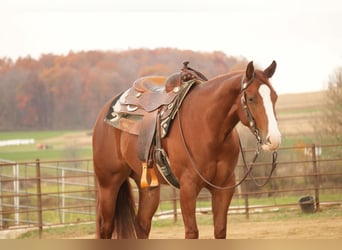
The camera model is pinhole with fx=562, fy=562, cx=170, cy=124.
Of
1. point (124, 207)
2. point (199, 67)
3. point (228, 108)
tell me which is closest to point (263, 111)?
point (228, 108)

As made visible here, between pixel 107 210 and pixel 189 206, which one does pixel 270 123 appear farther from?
pixel 107 210

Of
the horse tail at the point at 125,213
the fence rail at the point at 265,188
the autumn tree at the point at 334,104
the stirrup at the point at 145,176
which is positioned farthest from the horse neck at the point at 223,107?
the autumn tree at the point at 334,104

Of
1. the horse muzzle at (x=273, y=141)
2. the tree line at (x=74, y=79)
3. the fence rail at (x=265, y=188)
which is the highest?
the tree line at (x=74, y=79)

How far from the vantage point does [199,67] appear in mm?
8891

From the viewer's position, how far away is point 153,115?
10.4 ft

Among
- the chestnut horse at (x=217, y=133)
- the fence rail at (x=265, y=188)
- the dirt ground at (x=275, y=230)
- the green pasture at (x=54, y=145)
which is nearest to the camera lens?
the chestnut horse at (x=217, y=133)

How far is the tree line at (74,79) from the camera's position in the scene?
9195 mm

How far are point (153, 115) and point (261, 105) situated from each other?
0.83 metres

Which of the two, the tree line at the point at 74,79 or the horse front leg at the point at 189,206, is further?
the tree line at the point at 74,79

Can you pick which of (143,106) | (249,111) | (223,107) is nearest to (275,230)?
(143,106)

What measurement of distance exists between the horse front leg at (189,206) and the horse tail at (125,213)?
0.75 metres

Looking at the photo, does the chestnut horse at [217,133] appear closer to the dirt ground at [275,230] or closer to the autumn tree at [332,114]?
the dirt ground at [275,230]

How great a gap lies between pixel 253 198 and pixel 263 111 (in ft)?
18.9

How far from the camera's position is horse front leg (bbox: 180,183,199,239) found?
2797mm
